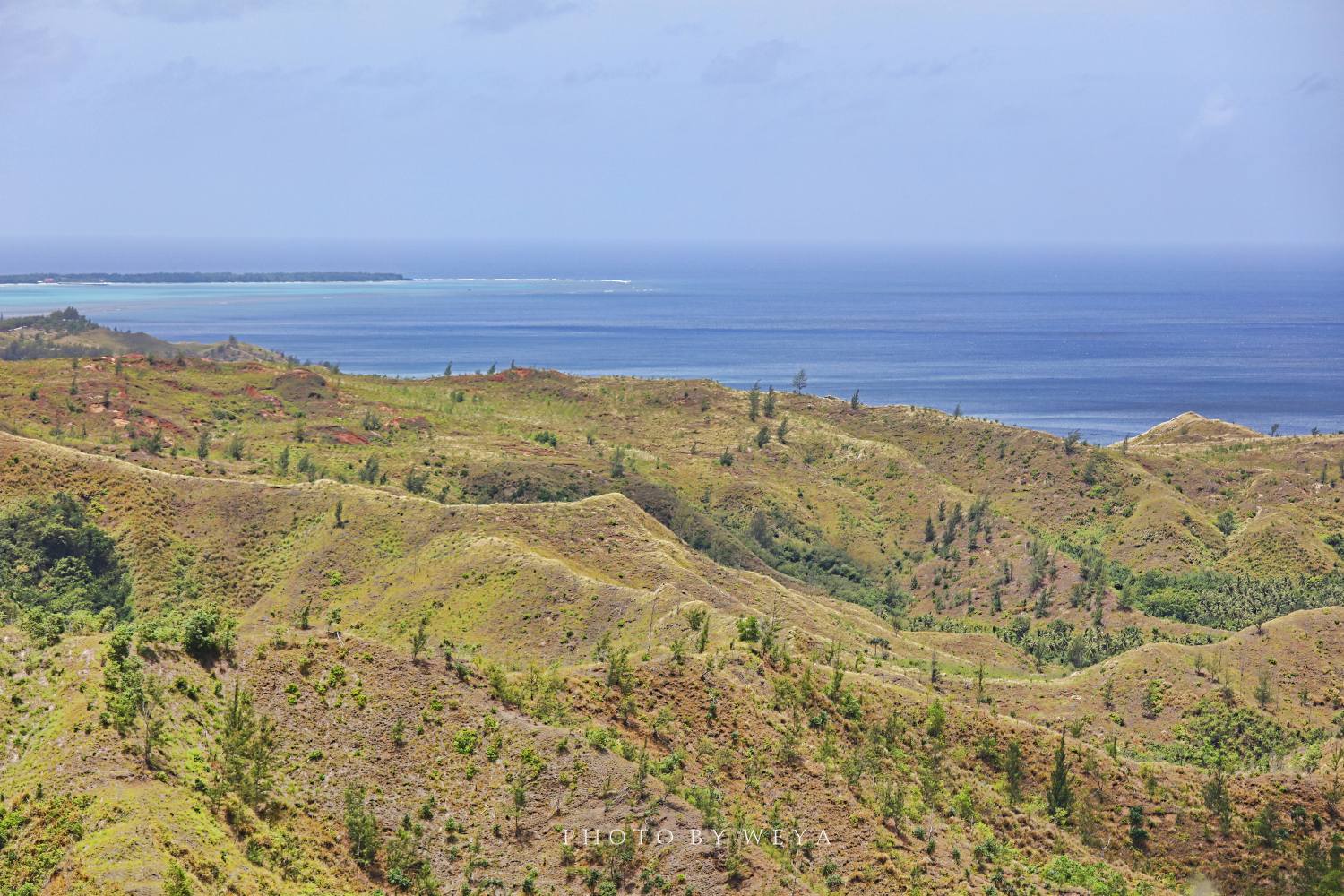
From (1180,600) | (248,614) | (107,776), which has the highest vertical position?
(107,776)

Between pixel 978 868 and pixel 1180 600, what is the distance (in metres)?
48.9

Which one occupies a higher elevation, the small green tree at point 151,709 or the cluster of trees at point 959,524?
the small green tree at point 151,709

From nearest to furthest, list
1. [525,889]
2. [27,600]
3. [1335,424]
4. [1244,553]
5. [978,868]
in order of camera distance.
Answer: [525,889], [978,868], [27,600], [1244,553], [1335,424]

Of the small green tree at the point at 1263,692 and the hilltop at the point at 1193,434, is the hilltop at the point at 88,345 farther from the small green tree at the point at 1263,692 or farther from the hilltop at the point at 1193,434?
the small green tree at the point at 1263,692

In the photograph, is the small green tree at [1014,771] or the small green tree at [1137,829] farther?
the small green tree at [1014,771]

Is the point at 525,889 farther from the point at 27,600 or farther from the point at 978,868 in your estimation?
the point at 27,600

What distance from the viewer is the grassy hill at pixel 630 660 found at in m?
23.0

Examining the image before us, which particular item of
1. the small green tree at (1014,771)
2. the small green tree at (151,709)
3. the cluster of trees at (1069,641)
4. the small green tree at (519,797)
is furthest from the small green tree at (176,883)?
the cluster of trees at (1069,641)

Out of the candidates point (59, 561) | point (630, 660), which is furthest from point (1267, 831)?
point (59, 561)

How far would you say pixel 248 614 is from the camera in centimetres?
4700

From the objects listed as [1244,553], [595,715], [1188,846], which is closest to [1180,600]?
[1244,553]

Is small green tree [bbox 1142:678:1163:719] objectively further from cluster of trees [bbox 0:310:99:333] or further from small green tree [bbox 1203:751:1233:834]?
cluster of trees [bbox 0:310:99:333]

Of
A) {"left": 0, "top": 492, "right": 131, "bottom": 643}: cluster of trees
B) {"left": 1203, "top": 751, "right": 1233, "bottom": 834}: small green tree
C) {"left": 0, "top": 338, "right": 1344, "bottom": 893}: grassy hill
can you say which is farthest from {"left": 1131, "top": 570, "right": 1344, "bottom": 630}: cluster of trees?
{"left": 0, "top": 492, "right": 131, "bottom": 643}: cluster of trees

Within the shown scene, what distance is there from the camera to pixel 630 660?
108ft
